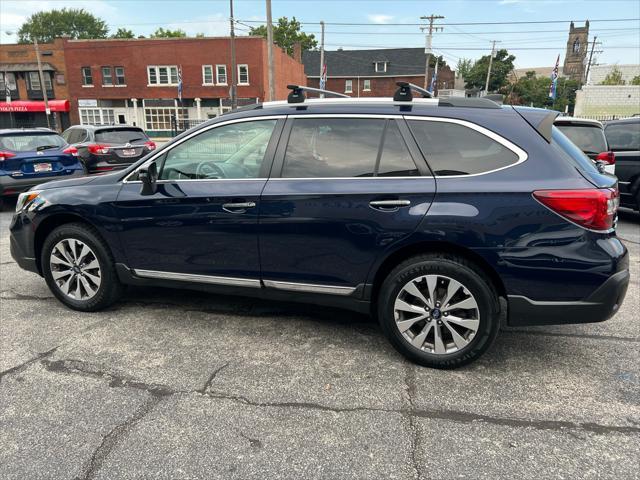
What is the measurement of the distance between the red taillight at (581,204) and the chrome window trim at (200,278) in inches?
82.0

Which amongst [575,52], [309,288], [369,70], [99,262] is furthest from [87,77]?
[575,52]

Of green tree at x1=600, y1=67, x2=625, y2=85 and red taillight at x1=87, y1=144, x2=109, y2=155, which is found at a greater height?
green tree at x1=600, y1=67, x2=625, y2=85

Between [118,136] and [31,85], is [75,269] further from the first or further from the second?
[31,85]

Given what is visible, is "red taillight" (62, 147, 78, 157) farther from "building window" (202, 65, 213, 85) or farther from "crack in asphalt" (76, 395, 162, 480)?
"building window" (202, 65, 213, 85)

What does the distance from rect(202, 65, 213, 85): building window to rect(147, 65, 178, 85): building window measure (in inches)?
109

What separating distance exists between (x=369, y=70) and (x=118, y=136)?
51853 mm

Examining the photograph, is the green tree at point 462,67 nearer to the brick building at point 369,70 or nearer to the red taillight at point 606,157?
the brick building at point 369,70

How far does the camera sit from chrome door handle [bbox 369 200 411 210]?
310 centimetres

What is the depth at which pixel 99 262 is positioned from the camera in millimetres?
4059

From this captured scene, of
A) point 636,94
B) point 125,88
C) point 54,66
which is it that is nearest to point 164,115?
point 125,88

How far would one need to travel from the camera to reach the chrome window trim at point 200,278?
11.9 feet

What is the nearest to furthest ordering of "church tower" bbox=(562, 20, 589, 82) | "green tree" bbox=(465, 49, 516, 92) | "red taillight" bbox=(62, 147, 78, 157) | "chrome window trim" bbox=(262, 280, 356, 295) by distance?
"chrome window trim" bbox=(262, 280, 356, 295)
"red taillight" bbox=(62, 147, 78, 157)
"green tree" bbox=(465, 49, 516, 92)
"church tower" bbox=(562, 20, 589, 82)

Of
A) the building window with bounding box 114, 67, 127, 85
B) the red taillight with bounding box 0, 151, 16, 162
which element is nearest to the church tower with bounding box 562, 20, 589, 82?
the building window with bounding box 114, 67, 127, 85

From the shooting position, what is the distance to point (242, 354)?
136 inches
